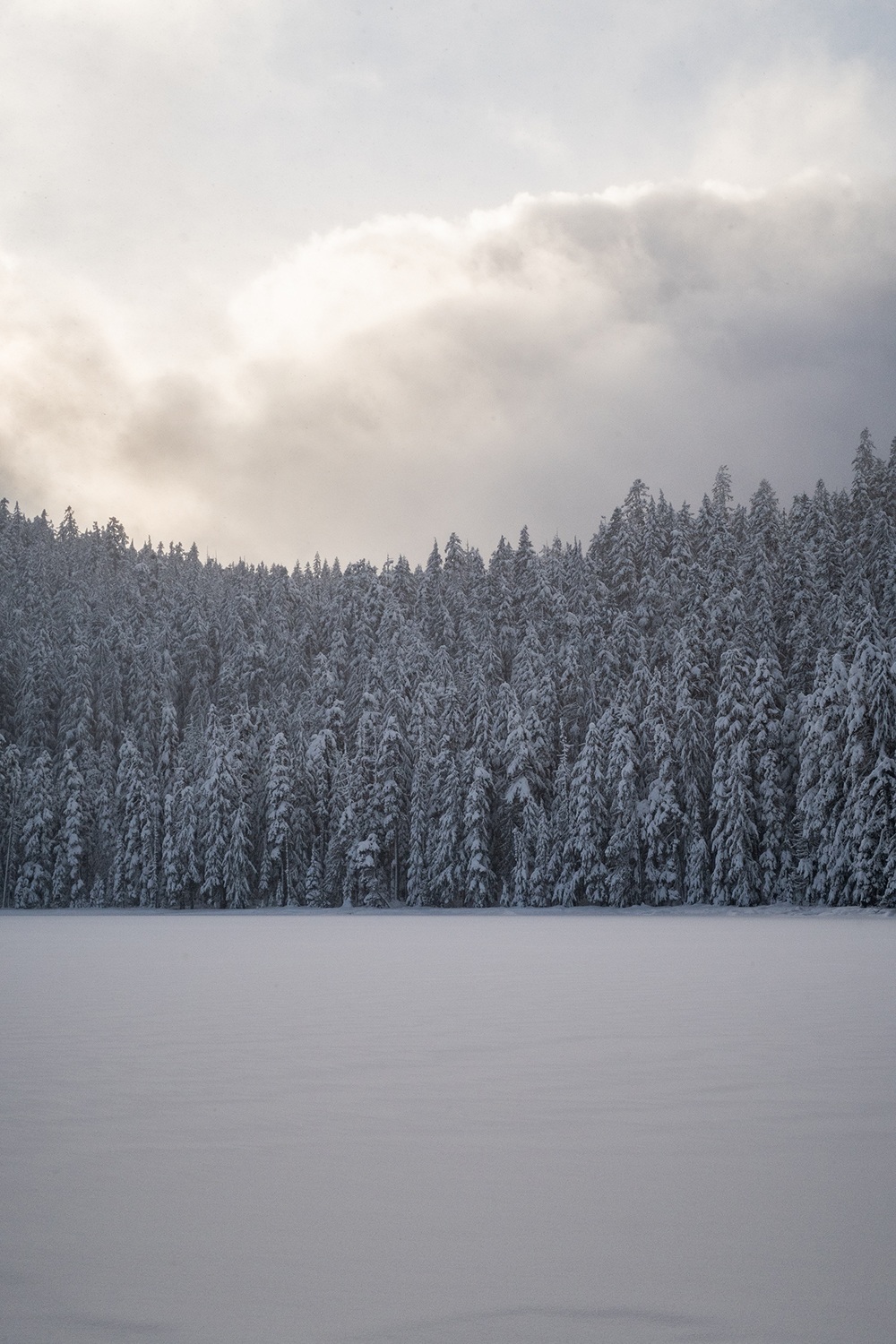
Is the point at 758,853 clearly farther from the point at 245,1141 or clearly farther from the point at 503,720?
the point at 245,1141

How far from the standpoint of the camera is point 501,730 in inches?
2645

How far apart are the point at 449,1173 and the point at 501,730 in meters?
61.5

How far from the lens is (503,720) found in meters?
67.2

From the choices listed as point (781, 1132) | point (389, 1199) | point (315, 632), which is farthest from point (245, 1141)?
point (315, 632)

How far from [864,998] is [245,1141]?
1018 cm

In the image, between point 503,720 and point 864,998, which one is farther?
point 503,720

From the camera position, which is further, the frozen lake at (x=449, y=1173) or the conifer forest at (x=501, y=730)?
the conifer forest at (x=501, y=730)

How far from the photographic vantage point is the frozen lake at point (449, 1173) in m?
3.99

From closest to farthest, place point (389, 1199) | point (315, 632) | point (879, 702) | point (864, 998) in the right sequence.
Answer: point (389, 1199) < point (864, 998) < point (879, 702) < point (315, 632)

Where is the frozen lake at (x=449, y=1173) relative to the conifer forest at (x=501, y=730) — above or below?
below

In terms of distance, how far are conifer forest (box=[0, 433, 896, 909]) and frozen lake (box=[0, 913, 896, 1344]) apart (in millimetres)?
41319

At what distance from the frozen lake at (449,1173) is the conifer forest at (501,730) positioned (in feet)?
136

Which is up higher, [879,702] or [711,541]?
[711,541]

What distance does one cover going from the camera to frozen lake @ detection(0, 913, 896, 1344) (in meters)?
3.99
